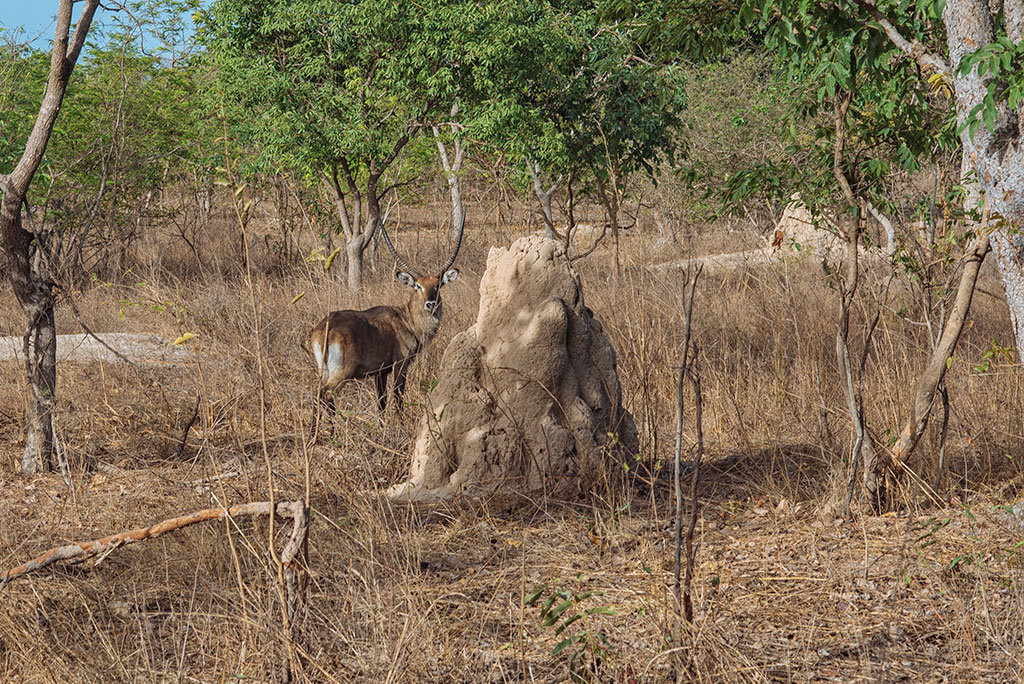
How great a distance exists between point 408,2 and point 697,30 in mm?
5970

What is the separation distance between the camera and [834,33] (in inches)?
183

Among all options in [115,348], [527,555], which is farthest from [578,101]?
[527,555]

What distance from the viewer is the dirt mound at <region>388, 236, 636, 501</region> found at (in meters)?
5.12

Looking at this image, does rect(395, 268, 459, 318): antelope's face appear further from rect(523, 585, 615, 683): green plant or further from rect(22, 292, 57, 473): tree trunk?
rect(523, 585, 615, 683): green plant

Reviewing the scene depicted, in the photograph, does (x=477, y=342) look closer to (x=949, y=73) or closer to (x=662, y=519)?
(x=662, y=519)

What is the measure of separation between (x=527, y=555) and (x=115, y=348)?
5137 millimetres

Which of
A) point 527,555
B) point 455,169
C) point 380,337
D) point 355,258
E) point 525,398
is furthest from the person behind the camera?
point 455,169

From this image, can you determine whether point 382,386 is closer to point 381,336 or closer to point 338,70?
point 381,336

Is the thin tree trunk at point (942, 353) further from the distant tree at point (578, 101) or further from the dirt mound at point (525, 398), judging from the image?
the distant tree at point (578, 101)

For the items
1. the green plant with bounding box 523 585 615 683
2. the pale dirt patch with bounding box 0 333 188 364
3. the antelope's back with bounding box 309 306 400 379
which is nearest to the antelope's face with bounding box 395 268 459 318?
the antelope's back with bounding box 309 306 400 379

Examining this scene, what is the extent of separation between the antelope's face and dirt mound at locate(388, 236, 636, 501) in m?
2.29

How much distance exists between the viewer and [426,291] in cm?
768

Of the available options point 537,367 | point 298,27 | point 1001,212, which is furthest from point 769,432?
point 298,27

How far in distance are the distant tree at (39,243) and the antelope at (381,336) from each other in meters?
1.82
